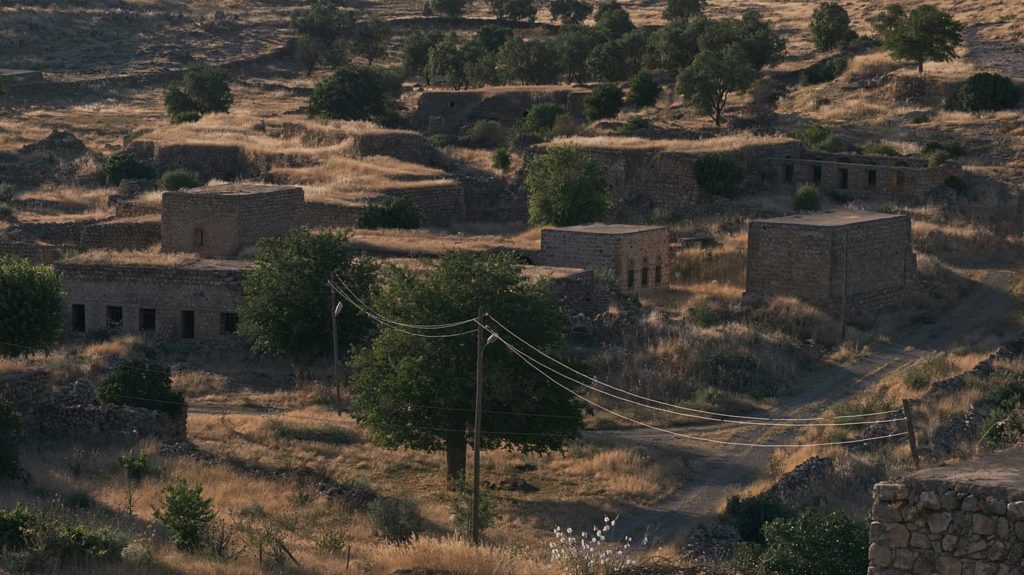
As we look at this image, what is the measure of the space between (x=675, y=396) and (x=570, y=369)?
13.4 ft

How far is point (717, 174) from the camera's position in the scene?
44.0 meters

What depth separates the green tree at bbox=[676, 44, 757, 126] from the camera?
179 feet

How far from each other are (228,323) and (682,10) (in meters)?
55.0

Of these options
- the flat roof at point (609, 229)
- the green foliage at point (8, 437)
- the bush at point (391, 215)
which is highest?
the green foliage at point (8, 437)

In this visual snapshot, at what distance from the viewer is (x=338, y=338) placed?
29.3 meters

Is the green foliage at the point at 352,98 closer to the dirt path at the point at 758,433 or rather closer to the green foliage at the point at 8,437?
the dirt path at the point at 758,433

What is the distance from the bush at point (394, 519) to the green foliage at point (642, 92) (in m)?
39.2

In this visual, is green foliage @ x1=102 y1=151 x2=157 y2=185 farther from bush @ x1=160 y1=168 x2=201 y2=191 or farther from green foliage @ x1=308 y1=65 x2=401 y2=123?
green foliage @ x1=308 y1=65 x2=401 y2=123

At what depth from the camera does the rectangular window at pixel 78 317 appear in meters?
32.5

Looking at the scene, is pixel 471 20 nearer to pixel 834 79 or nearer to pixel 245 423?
pixel 834 79

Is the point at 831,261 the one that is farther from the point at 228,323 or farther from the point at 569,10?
the point at 569,10

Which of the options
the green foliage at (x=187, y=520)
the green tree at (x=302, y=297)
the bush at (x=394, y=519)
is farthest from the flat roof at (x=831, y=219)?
the green foliage at (x=187, y=520)

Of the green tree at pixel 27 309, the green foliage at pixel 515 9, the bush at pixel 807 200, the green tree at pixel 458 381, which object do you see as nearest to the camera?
the green tree at pixel 458 381

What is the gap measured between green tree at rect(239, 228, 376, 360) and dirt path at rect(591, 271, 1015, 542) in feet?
19.2
